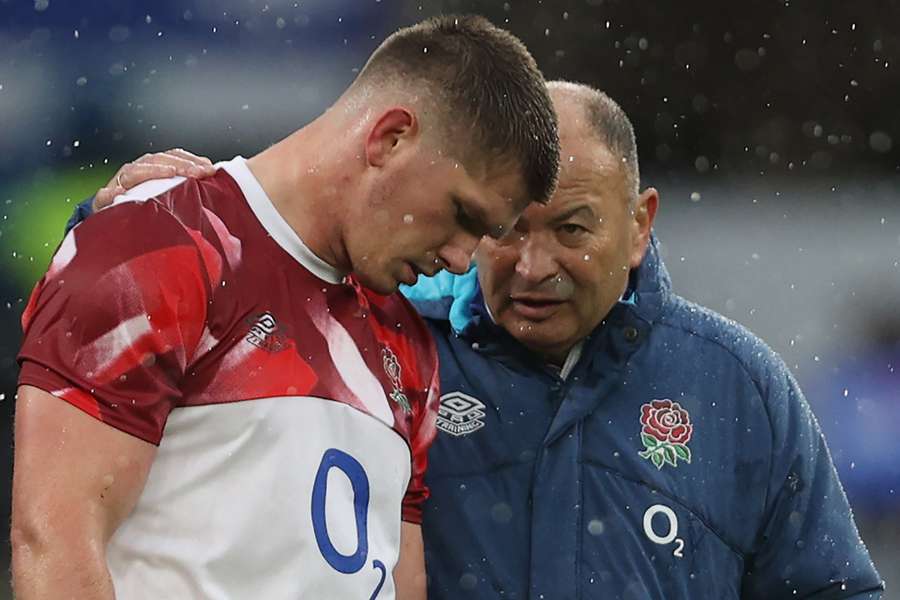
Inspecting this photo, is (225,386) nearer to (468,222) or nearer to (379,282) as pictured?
(379,282)

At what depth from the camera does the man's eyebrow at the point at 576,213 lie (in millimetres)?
3104

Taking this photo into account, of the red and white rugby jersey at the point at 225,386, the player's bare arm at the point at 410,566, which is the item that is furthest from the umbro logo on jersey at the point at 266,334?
the player's bare arm at the point at 410,566

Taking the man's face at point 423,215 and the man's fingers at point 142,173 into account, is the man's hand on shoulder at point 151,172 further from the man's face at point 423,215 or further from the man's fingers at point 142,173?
the man's face at point 423,215

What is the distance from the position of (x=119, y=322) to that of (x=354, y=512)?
0.56 meters

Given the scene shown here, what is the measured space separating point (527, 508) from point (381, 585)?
53 cm

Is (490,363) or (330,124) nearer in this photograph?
(330,124)

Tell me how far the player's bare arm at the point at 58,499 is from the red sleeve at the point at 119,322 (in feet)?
0.10

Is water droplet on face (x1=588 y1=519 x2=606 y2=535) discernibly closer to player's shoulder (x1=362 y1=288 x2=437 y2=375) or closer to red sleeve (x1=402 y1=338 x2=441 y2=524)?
red sleeve (x1=402 y1=338 x2=441 y2=524)

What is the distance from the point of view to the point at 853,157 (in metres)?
7.46

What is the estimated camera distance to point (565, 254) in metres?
3.12

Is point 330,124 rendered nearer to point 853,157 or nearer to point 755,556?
point 755,556

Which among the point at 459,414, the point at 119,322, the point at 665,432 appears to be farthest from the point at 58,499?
the point at 665,432

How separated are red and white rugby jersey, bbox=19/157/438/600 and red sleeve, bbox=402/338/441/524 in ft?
0.65

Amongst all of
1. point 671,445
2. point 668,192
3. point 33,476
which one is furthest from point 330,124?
point 668,192
